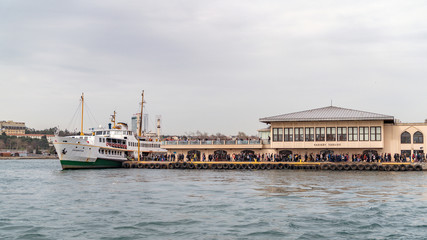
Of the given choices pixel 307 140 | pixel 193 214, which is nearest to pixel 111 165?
pixel 307 140

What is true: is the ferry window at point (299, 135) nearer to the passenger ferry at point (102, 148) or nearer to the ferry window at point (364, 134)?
the ferry window at point (364, 134)

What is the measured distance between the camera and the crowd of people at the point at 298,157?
5488 centimetres

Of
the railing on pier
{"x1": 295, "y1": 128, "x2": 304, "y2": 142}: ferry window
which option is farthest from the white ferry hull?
{"x1": 295, "y1": 128, "x2": 304, "y2": 142}: ferry window

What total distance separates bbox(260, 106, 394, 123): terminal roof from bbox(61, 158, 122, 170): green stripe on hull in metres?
21.0

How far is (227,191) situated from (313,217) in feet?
34.7

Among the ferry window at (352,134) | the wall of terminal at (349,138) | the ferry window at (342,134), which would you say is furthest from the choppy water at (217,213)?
the ferry window at (342,134)

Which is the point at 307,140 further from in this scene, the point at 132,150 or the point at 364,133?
the point at 132,150

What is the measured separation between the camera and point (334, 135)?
194ft

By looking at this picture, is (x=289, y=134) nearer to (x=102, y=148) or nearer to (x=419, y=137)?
(x=419, y=137)

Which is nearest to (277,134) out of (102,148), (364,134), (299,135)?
(299,135)

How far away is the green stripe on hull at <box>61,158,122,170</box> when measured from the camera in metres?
57.6

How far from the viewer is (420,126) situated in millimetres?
56906

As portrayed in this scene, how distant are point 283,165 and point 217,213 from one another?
35.2 metres

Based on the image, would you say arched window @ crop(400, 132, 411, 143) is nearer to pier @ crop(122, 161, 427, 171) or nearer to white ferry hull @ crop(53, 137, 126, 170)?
pier @ crop(122, 161, 427, 171)
